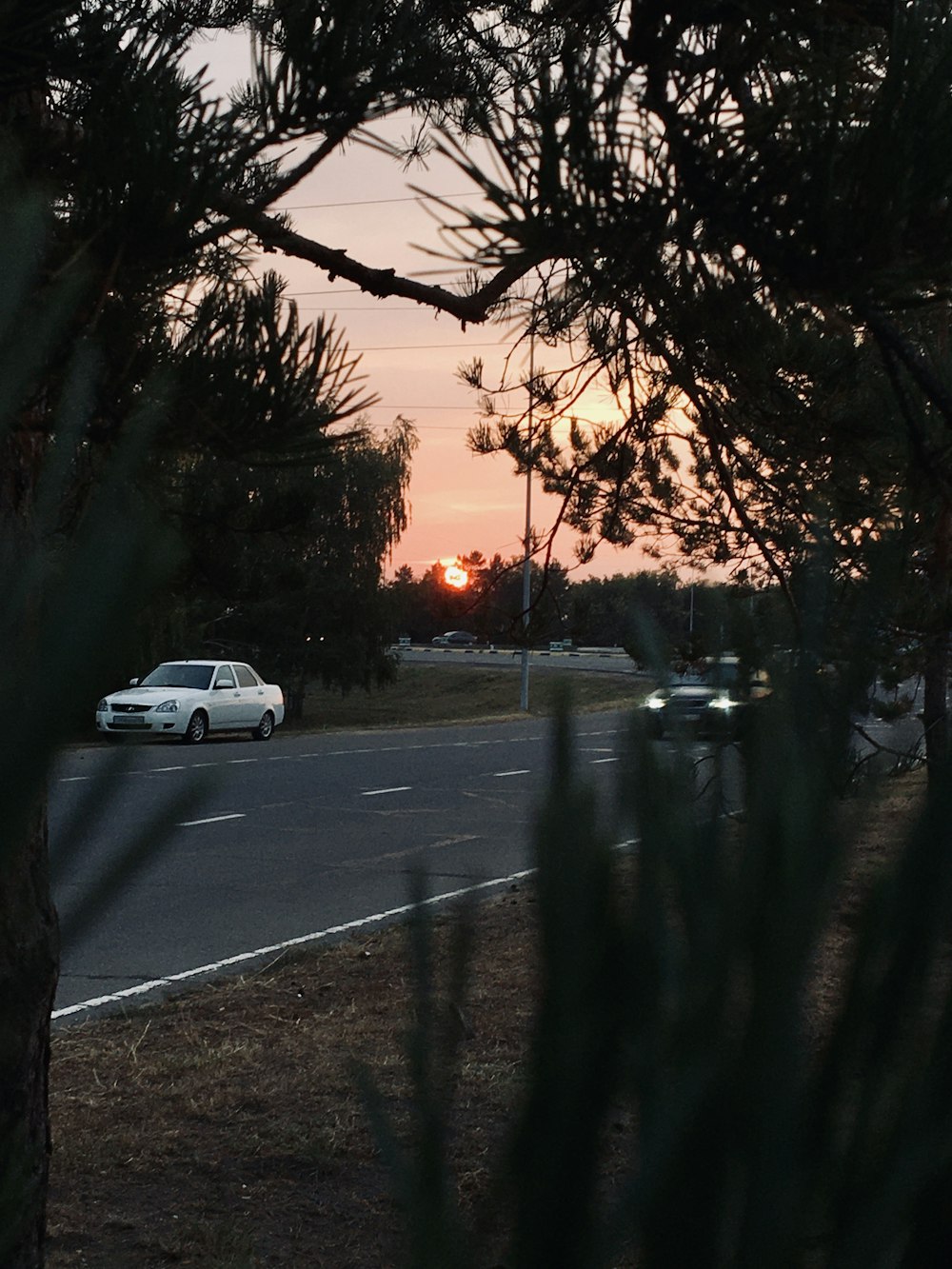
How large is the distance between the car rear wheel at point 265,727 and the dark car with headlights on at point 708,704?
73.6ft

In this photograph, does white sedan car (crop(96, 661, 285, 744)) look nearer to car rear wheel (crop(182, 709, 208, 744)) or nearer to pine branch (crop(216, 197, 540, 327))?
car rear wheel (crop(182, 709, 208, 744))

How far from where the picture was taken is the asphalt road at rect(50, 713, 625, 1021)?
1.09 ft

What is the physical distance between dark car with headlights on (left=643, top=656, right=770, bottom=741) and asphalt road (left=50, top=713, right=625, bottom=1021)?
0.02m

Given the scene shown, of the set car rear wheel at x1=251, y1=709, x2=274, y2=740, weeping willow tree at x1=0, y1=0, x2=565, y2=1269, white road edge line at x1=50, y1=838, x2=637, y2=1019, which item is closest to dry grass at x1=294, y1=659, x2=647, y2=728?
car rear wheel at x1=251, y1=709, x2=274, y2=740

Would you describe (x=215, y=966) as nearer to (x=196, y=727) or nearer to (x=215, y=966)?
(x=215, y=966)

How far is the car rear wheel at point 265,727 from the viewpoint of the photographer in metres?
22.8

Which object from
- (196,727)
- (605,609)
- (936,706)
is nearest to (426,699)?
(196,727)

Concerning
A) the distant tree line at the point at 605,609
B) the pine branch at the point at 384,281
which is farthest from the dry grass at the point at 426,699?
the pine branch at the point at 384,281

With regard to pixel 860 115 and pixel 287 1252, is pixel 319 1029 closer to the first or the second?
pixel 287 1252

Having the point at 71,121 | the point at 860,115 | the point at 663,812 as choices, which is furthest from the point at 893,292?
the point at 663,812

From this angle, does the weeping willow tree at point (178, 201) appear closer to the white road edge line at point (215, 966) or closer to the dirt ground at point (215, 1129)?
the dirt ground at point (215, 1129)

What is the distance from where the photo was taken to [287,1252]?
3555 mm

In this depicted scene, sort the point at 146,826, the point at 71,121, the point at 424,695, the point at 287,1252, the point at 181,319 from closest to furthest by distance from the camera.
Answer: the point at 146,826
the point at 71,121
the point at 181,319
the point at 287,1252
the point at 424,695

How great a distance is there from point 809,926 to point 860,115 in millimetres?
1844
